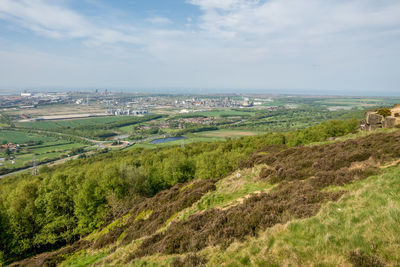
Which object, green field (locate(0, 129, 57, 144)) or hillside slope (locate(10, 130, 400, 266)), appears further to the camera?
green field (locate(0, 129, 57, 144))

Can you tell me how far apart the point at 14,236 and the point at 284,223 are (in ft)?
103

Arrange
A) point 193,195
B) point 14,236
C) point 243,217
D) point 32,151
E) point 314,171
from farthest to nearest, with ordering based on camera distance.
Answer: point 32,151, point 14,236, point 193,195, point 314,171, point 243,217

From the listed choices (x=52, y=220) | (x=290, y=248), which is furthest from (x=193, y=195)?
(x=52, y=220)

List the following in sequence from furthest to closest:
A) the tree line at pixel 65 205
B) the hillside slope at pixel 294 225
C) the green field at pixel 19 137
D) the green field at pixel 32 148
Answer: the green field at pixel 19 137, the green field at pixel 32 148, the tree line at pixel 65 205, the hillside slope at pixel 294 225

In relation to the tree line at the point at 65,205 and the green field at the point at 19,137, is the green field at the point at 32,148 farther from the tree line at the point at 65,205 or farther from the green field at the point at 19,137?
the tree line at the point at 65,205

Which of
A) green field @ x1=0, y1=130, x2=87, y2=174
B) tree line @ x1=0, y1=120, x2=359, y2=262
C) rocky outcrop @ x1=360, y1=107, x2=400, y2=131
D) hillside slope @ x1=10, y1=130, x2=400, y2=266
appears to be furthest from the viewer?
green field @ x1=0, y1=130, x2=87, y2=174

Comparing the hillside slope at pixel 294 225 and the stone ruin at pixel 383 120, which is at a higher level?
the stone ruin at pixel 383 120

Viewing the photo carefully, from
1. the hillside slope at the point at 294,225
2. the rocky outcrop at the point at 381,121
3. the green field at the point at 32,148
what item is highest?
the rocky outcrop at the point at 381,121

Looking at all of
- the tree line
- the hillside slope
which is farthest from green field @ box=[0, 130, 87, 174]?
the hillside slope

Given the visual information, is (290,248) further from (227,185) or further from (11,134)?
(11,134)

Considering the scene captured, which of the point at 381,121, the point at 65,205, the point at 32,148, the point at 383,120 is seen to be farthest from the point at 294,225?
the point at 32,148

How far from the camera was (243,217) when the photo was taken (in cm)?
1085

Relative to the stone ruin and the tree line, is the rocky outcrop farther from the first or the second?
the tree line

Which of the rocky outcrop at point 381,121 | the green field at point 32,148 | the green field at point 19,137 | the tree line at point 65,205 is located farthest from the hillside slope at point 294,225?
the green field at point 19,137
